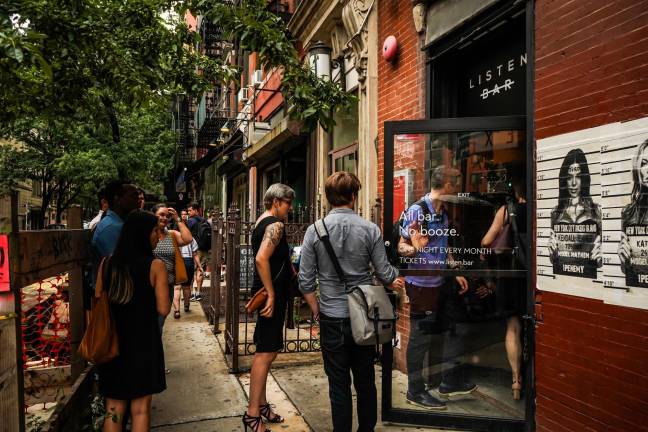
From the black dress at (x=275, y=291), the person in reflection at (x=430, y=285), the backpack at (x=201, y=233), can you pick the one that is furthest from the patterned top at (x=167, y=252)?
the backpack at (x=201, y=233)

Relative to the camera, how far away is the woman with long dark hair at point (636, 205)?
110 inches

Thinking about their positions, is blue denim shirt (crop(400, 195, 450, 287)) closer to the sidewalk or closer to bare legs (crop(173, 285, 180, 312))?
the sidewalk

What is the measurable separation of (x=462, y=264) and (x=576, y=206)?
1.18m

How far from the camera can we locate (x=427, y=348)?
4.65m

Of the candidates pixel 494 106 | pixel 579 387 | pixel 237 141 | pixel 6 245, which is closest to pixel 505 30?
pixel 494 106

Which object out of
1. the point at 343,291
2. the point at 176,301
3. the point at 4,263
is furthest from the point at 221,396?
the point at 176,301

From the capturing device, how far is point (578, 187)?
3.26 metres

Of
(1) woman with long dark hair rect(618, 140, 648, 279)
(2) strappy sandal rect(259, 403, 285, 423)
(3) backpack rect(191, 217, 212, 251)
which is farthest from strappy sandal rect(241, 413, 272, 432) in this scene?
(3) backpack rect(191, 217, 212, 251)

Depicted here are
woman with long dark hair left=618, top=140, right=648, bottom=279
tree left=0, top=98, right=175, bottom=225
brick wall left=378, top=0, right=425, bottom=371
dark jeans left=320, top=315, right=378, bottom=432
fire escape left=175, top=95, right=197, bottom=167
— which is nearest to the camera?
woman with long dark hair left=618, top=140, right=648, bottom=279

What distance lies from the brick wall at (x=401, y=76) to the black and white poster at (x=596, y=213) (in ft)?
7.25

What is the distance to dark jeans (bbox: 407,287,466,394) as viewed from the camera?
4516 mm

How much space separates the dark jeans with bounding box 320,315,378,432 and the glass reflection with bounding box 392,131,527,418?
103 centimetres

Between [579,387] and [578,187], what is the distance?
1331 millimetres

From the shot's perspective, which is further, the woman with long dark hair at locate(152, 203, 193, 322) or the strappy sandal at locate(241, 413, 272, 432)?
the woman with long dark hair at locate(152, 203, 193, 322)
